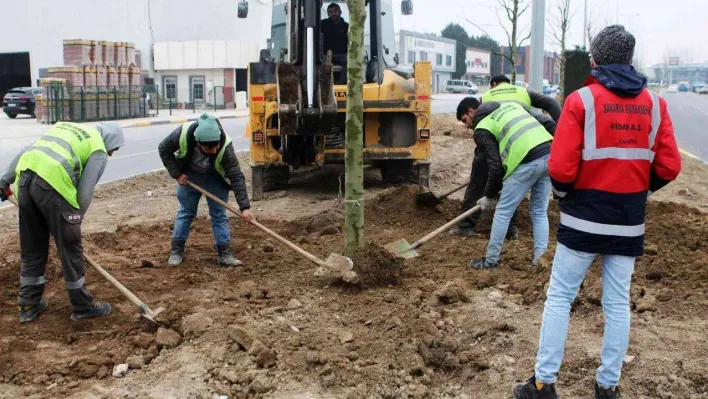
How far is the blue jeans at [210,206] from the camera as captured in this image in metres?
6.76

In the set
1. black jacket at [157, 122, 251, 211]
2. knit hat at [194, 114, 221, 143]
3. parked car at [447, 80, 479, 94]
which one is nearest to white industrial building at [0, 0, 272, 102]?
parked car at [447, 80, 479, 94]

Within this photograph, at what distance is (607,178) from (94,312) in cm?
367

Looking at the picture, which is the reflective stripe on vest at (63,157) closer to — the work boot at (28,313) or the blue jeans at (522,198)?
the work boot at (28,313)

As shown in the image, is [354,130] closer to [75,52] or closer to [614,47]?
[614,47]

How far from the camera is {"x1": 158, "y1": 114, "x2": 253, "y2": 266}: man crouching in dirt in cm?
632

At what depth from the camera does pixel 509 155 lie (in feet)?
19.8

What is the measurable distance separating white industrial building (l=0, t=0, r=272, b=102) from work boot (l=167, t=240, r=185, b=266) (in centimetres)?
3472

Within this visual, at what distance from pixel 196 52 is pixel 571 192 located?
130 ft

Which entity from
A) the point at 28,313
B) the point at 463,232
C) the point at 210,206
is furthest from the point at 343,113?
the point at 28,313

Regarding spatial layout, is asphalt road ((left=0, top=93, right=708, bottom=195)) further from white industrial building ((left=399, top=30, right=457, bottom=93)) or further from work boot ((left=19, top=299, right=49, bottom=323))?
white industrial building ((left=399, top=30, right=457, bottom=93))

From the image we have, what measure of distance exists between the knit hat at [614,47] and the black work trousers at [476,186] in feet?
12.8

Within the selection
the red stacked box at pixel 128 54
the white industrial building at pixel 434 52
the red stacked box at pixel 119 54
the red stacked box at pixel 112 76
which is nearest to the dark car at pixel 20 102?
the red stacked box at pixel 112 76

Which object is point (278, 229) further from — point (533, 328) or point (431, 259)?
point (533, 328)

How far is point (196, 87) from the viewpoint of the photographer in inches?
1683
